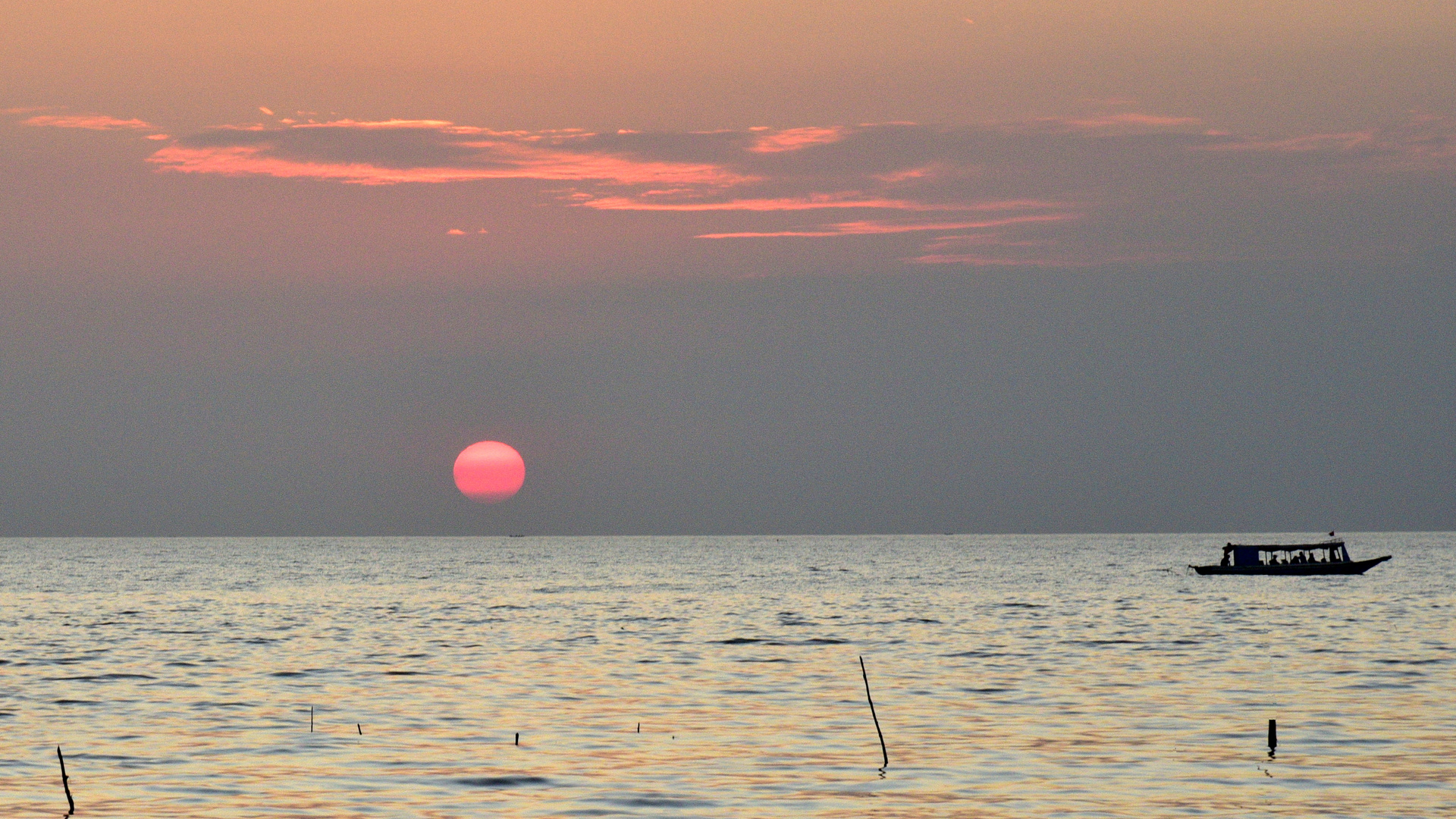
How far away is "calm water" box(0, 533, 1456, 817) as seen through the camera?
121 ft

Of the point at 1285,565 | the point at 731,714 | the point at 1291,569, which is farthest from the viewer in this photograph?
the point at 1285,565

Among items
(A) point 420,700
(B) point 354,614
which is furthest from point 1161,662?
(B) point 354,614

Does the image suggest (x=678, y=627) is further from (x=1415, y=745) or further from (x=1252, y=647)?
(x=1415, y=745)

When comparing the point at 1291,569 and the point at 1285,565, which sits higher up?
the point at 1285,565

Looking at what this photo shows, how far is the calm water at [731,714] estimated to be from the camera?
37.0 metres

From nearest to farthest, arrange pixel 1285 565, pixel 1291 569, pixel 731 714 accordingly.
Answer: pixel 731 714 < pixel 1291 569 < pixel 1285 565

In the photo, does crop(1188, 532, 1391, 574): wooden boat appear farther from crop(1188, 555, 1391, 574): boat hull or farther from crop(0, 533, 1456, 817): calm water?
crop(0, 533, 1456, 817): calm water

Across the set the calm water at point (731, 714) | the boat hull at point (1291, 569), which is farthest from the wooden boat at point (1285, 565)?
the calm water at point (731, 714)

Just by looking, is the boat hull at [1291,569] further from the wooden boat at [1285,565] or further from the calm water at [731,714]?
the calm water at [731,714]

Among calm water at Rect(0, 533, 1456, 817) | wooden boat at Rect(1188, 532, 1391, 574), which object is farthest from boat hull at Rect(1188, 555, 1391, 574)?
calm water at Rect(0, 533, 1456, 817)

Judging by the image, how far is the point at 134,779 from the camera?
39.2 meters

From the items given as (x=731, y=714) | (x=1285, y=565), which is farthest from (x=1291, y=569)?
(x=731, y=714)

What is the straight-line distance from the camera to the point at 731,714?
51.6m

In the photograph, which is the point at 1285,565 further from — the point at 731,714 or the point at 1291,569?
the point at 731,714
